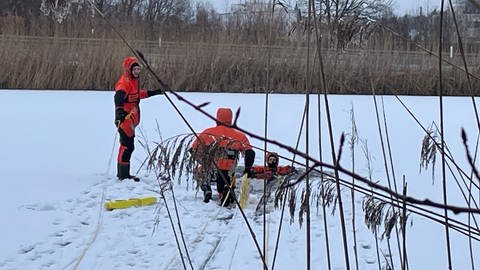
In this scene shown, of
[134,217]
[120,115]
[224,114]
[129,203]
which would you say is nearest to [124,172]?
[120,115]

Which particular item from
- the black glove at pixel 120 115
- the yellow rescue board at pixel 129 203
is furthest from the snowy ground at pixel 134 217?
the black glove at pixel 120 115

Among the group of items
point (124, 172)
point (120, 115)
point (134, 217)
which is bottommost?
point (134, 217)

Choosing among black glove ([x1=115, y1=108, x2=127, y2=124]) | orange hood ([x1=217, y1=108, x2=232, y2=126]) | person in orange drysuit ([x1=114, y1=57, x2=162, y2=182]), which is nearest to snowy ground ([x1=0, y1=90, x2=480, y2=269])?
person in orange drysuit ([x1=114, y1=57, x2=162, y2=182])

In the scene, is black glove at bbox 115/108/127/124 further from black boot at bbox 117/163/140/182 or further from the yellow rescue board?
the yellow rescue board

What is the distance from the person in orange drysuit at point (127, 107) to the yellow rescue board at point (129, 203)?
3.07 feet

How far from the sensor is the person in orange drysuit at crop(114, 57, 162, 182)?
5.79 meters

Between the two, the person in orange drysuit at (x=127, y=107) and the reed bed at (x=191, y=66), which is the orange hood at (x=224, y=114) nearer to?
the person in orange drysuit at (x=127, y=107)

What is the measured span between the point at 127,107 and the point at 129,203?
119 cm

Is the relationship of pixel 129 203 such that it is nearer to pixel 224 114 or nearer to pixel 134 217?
pixel 134 217

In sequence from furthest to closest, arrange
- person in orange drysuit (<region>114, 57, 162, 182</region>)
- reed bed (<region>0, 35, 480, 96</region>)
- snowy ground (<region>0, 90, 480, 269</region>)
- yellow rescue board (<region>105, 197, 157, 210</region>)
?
reed bed (<region>0, 35, 480, 96</region>) < person in orange drysuit (<region>114, 57, 162, 182</region>) < yellow rescue board (<region>105, 197, 157, 210</region>) < snowy ground (<region>0, 90, 480, 269</region>)

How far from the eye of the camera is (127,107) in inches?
231

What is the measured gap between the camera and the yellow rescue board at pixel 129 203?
4.90m

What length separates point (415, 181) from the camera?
→ 6.07m

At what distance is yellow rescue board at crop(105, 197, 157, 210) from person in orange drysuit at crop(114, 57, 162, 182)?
94 cm
